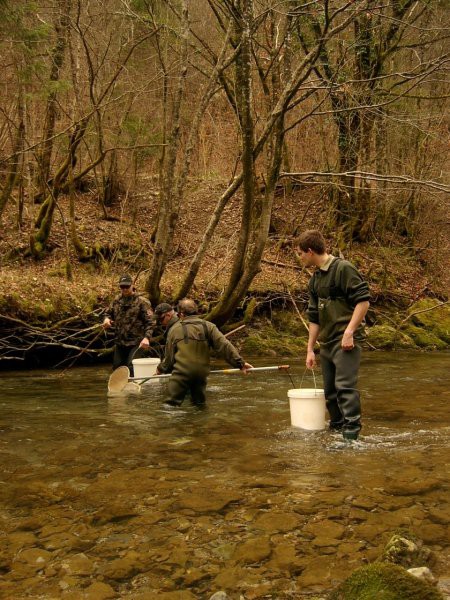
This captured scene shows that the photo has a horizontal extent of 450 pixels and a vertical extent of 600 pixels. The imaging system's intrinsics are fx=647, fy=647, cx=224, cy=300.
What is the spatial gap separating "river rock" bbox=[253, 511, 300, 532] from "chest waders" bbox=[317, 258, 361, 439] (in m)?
1.85

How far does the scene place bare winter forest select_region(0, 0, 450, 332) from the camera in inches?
490

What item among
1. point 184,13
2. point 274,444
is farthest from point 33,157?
point 274,444

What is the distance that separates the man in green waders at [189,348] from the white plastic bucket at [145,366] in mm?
1587

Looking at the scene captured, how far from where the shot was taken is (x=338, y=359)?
20.6ft

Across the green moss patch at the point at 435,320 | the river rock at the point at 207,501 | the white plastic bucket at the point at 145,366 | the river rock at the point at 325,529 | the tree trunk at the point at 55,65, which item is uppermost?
the tree trunk at the point at 55,65

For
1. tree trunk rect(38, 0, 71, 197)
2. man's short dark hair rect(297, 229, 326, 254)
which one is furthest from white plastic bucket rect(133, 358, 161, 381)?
tree trunk rect(38, 0, 71, 197)

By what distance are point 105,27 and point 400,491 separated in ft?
49.3

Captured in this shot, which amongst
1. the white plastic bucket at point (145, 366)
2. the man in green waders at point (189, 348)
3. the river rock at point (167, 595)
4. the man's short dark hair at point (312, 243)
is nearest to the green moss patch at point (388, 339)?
the white plastic bucket at point (145, 366)

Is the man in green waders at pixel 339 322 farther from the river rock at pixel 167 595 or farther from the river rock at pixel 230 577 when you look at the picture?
the river rock at pixel 167 595

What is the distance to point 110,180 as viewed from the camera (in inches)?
812

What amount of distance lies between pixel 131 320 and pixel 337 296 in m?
5.11

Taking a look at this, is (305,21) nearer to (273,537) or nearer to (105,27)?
(105,27)

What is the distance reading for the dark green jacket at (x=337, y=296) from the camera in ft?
20.3

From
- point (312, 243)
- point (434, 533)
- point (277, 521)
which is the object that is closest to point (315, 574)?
point (277, 521)
